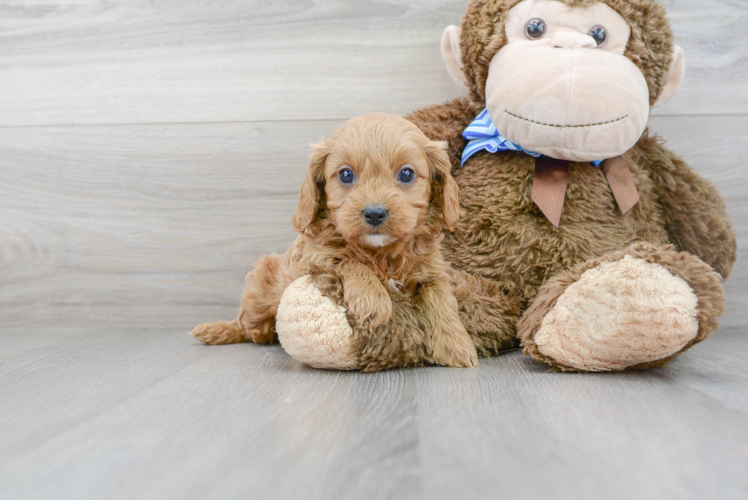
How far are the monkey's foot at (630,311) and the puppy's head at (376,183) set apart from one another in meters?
0.26

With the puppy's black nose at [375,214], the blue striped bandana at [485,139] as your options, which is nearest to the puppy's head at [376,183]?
the puppy's black nose at [375,214]

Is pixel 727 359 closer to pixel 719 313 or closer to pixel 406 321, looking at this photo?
pixel 719 313

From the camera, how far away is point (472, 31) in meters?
1.23

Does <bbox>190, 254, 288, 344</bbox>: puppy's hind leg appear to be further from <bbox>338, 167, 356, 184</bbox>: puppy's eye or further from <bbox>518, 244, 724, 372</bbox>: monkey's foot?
<bbox>518, 244, 724, 372</bbox>: monkey's foot

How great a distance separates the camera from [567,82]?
1.07 metres

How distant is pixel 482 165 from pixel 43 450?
96 centimetres

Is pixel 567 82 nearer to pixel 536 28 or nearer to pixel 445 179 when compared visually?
pixel 536 28

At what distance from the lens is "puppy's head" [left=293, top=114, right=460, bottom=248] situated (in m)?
0.94

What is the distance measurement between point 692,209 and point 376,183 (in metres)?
0.78

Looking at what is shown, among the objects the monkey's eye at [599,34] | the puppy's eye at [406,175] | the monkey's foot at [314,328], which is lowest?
the monkey's foot at [314,328]

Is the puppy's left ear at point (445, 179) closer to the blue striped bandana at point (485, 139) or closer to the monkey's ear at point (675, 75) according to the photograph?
the blue striped bandana at point (485, 139)

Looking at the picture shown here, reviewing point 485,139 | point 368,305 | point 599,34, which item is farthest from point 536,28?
point 368,305

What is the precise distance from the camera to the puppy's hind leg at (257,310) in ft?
3.94

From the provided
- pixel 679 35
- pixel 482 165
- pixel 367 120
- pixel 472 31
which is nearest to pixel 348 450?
pixel 367 120
